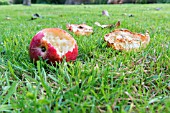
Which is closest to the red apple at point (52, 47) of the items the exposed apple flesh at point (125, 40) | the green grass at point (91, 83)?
the green grass at point (91, 83)

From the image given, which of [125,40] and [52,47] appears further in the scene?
[125,40]

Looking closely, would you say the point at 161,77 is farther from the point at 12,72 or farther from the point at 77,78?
the point at 12,72

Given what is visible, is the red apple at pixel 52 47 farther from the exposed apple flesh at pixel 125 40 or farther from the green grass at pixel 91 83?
the exposed apple flesh at pixel 125 40

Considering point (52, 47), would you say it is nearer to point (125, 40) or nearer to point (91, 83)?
point (91, 83)

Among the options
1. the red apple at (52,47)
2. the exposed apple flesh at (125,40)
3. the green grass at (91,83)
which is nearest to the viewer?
the green grass at (91,83)

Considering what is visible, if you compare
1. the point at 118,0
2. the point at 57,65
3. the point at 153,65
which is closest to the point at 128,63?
the point at 153,65

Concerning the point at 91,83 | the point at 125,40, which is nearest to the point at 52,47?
the point at 91,83

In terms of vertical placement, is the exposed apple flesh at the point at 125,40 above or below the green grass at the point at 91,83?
above

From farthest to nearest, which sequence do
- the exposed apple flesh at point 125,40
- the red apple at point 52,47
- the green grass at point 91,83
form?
1. the exposed apple flesh at point 125,40
2. the red apple at point 52,47
3. the green grass at point 91,83

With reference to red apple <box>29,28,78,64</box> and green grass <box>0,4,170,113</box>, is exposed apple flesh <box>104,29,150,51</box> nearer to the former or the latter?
green grass <box>0,4,170,113</box>
